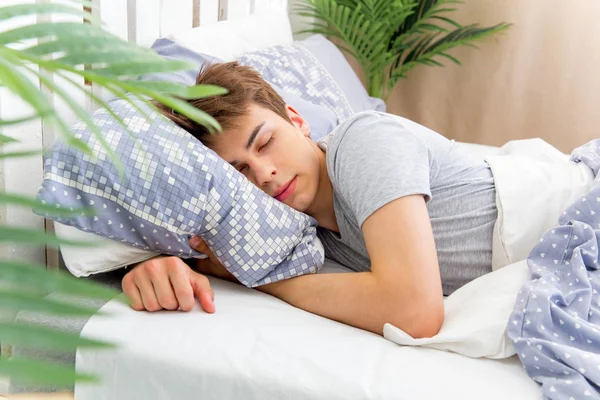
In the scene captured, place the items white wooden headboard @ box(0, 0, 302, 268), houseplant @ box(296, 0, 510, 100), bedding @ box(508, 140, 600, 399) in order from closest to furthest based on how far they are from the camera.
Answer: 1. bedding @ box(508, 140, 600, 399)
2. white wooden headboard @ box(0, 0, 302, 268)
3. houseplant @ box(296, 0, 510, 100)

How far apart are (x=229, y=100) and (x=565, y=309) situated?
63 centimetres

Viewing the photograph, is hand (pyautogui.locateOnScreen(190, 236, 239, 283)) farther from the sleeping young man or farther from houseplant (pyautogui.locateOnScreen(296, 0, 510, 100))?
houseplant (pyautogui.locateOnScreen(296, 0, 510, 100))

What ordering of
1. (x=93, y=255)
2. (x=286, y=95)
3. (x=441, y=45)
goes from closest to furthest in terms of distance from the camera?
(x=93, y=255) < (x=286, y=95) < (x=441, y=45)

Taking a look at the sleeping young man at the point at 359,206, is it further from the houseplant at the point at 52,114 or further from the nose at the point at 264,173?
the houseplant at the point at 52,114

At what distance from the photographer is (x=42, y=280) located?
0.71 feet

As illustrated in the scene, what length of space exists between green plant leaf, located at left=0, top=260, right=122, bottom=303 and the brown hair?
2.92 feet

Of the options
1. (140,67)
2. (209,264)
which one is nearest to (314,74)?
(209,264)

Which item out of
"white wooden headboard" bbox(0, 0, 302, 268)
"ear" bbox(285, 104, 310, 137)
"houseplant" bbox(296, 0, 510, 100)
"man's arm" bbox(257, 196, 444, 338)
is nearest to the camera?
"man's arm" bbox(257, 196, 444, 338)

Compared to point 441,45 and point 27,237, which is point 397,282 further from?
point 441,45

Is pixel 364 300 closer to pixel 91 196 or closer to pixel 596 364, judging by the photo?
pixel 596 364

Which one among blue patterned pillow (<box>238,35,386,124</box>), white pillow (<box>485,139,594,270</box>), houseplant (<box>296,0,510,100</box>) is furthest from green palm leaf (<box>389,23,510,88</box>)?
white pillow (<box>485,139,594,270</box>)

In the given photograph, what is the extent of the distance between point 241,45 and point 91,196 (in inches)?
32.4

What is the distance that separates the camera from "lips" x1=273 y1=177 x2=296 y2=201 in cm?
115

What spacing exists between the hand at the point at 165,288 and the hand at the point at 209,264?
86 millimetres
